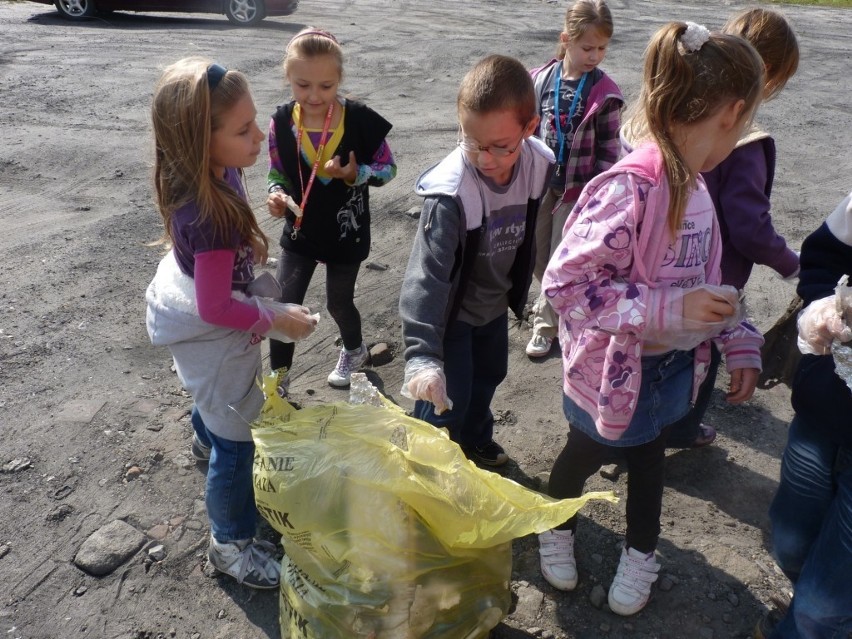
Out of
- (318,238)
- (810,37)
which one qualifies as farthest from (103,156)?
(810,37)

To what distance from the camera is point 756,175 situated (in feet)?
8.07

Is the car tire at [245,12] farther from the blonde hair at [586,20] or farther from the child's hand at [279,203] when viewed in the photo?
the child's hand at [279,203]

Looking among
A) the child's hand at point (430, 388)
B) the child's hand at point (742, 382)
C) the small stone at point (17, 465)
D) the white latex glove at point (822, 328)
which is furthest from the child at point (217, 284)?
the white latex glove at point (822, 328)

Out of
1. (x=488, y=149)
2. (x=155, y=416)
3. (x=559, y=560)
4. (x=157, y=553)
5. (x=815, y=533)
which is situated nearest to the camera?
(x=815, y=533)

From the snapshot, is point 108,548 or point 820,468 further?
point 108,548

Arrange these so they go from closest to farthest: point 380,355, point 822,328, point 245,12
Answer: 1. point 822,328
2. point 380,355
3. point 245,12

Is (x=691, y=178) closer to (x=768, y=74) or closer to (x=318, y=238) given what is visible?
(x=768, y=74)

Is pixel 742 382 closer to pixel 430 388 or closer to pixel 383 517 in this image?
pixel 430 388

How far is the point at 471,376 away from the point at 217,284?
984 millimetres

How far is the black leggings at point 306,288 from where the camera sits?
3289mm

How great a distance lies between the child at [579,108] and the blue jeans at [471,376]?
706 millimetres

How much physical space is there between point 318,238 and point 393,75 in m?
6.48

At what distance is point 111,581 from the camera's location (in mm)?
2545

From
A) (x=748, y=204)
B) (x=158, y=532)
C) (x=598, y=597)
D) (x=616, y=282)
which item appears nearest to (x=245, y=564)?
(x=158, y=532)
